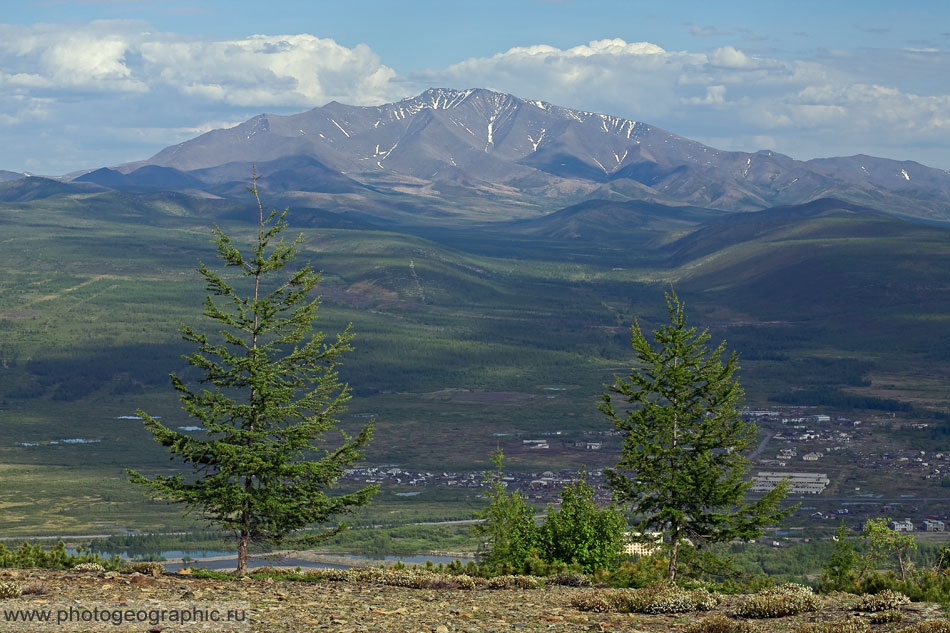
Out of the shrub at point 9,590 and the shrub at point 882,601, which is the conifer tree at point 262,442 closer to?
the shrub at point 9,590

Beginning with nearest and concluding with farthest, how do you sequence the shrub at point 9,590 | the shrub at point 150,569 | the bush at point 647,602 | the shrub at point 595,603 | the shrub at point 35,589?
the shrub at point 9,590 < the shrub at point 35,589 < the bush at point 647,602 < the shrub at point 595,603 < the shrub at point 150,569

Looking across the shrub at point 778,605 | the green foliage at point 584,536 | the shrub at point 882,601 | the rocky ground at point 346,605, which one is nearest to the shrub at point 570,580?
the rocky ground at point 346,605

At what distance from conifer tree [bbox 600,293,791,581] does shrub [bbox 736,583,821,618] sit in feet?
41.2

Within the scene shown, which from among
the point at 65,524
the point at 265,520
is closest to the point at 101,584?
the point at 265,520

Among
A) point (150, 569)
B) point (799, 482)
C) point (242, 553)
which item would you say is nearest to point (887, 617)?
point (150, 569)

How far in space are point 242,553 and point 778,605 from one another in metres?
16.8

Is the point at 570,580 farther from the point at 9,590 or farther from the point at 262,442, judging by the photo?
the point at 9,590

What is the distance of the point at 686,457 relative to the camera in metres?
44.7

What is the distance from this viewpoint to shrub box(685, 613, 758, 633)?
27141 millimetres

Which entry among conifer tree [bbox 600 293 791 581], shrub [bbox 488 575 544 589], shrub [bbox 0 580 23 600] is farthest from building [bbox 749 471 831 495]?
shrub [bbox 0 580 23 600]

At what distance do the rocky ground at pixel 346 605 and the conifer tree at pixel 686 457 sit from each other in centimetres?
1066

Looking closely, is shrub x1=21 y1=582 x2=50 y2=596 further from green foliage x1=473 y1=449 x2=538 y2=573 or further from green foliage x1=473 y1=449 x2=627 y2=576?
green foliage x1=473 y1=449 x2=627 y2=576

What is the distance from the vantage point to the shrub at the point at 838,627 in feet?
87.8

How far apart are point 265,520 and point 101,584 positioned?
8976 millimetres
